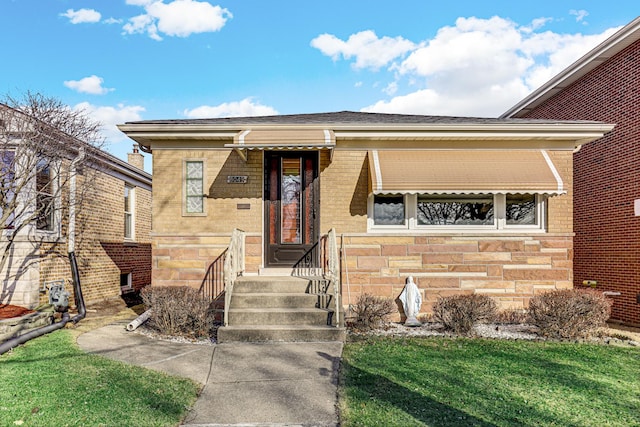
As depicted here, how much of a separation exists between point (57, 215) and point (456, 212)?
8626mm

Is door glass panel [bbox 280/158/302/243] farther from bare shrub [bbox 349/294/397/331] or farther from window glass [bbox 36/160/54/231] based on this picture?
window glass [bbox 36/160/54/231]

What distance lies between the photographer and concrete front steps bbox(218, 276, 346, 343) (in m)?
6.16

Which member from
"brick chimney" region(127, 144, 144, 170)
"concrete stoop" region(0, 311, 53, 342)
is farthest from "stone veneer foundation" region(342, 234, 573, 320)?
"brick chimney" region(127, 144, 144, 170)

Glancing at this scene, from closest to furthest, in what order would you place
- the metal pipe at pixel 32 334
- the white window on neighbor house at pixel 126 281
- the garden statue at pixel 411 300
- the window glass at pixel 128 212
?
the metal pipe at pixel 32 334
the garden statue at pixel 411 300
the white window on neighbor house at pixel 126 281
the window glass at pixel 128 212

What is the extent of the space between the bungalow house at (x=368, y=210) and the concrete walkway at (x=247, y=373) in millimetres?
2202

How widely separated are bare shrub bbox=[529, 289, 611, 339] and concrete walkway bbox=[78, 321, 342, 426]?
3657 millimetres

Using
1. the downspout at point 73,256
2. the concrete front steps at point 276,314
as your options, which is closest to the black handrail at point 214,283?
the concrete front steps at point 276,314

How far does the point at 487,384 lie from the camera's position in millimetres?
4512

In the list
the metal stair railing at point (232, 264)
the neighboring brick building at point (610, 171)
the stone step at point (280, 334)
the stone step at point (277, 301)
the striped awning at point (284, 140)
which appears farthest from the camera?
the neighboring brick building at point (610, 171)

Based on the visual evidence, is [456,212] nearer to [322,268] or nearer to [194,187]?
[322,268]

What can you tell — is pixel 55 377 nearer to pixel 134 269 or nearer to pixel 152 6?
pixel 134 269

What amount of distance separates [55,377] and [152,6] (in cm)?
1029

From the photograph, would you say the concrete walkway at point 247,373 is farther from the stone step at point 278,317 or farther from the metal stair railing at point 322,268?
the metal stair railing at point 322,268

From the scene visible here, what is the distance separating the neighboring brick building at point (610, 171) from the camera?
31.0ft
